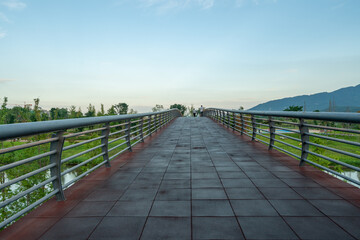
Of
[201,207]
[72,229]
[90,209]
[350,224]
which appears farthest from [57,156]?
[350,224]

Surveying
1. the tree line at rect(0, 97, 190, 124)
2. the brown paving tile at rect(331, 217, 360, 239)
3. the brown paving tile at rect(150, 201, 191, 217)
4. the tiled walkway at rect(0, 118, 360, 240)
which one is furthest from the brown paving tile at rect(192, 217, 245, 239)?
the tree line at rect(0, 97, 190, 124)

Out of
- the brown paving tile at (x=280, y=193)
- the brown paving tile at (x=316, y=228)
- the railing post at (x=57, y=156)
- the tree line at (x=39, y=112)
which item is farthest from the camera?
the tree line at (x=39, y=112)

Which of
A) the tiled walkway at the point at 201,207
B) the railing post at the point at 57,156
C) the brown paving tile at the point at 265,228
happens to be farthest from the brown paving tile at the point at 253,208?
the railing post at the point at 57,156

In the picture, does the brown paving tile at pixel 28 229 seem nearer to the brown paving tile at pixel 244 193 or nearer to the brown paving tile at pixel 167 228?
the brown paving tile at pixel 167 228

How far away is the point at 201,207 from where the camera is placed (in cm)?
309

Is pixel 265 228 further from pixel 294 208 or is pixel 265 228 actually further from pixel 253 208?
pixel 294 208

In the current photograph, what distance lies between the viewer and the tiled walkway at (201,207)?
2.51 meters

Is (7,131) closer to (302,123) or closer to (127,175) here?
(127,175)

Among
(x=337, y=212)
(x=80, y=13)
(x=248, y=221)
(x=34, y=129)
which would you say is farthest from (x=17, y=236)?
(x=80, y=13)

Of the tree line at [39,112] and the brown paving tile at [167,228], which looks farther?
the tree line at [39,112]

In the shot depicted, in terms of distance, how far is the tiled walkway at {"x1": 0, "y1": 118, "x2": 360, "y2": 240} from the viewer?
8.25ft

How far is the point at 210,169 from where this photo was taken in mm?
5047

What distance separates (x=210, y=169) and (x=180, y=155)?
1.78 m

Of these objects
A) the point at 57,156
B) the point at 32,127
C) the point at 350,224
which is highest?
the point at 32,127
